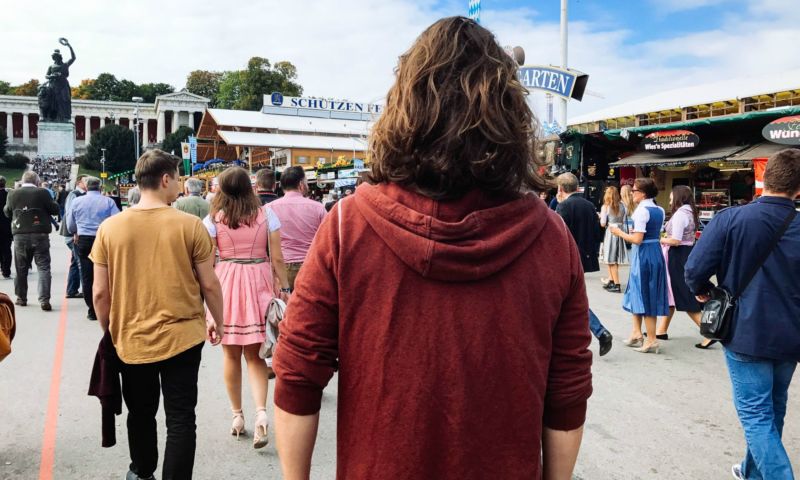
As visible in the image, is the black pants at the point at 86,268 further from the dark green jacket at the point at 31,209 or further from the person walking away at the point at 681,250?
the person walking away at the point at 681,250

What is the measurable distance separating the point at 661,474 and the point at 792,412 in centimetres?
186

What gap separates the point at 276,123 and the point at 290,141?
620 centimetres

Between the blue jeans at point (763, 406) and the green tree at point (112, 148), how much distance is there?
86.7m

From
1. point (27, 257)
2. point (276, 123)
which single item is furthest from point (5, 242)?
point (276, 123)

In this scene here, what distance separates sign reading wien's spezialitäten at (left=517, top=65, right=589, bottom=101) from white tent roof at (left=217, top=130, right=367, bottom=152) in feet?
68.2

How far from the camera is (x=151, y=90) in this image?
400 feet

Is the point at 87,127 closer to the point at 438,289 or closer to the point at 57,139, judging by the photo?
the point at 57,139

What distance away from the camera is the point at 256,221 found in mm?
4258

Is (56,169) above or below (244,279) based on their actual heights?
above

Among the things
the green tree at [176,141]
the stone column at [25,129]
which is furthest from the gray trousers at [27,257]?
the stone column at [25,129]

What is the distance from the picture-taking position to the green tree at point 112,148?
79.0 metres

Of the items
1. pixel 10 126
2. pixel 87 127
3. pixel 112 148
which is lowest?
pixel 112 148

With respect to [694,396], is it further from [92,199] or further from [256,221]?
[92,199]

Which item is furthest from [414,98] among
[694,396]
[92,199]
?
[92,199]
